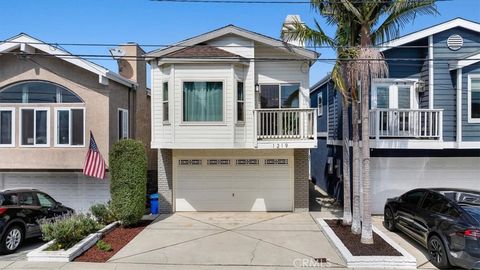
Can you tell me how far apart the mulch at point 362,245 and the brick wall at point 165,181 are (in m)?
6.67

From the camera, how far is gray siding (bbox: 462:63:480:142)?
1328 cm

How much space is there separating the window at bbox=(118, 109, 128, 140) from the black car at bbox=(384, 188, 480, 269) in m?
11.3

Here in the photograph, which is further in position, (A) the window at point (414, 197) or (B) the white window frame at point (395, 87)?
(B) the white window frame at point (395, 87)

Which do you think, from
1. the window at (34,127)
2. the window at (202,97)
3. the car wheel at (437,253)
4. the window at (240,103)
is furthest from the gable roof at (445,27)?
the window at (34,127)

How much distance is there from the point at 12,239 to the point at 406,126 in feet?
42.9

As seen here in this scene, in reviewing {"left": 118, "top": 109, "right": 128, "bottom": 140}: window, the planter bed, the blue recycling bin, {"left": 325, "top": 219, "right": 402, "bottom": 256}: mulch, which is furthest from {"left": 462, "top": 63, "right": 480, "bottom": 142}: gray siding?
{"left": 118, "top": 109, "right": 128, "bottom": 140}: window

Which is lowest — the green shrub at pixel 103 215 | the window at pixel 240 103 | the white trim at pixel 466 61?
the green shrub at pixel 103 215

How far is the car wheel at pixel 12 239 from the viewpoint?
9.65 m

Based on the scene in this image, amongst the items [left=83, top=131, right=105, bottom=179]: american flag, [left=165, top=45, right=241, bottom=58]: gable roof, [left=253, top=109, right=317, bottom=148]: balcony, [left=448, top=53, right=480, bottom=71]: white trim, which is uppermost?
[left=165, top=45, right=241, bottom=58]: gable roof

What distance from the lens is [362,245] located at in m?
9.78

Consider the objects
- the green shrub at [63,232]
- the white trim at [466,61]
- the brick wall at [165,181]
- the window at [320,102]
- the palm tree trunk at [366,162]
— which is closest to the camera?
the green shrub at [63,232]

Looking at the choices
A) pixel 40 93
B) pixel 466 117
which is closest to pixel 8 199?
pixel 40 93

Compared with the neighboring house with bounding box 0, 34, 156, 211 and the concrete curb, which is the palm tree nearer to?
the concrete curb

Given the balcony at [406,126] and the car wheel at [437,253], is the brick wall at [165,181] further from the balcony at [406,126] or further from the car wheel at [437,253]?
the car wheel at [437,253]
